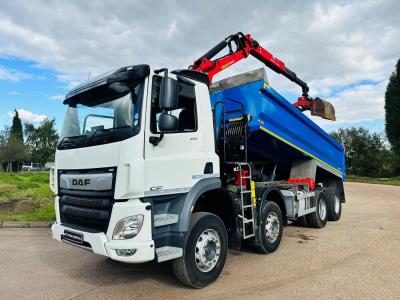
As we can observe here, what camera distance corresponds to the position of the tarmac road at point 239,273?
158 inches

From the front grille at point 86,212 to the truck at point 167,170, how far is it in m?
0.01

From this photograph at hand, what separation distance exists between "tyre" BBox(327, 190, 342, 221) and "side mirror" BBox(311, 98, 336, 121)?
1.98 meters

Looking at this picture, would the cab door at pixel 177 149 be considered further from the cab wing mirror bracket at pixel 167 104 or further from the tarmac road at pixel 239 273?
the tarmac road at pixel 239 273

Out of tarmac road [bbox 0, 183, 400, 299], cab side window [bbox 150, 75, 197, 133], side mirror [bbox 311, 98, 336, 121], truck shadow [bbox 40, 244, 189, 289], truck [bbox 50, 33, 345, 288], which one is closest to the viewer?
truck [bbox 50, 33, 345, 288]

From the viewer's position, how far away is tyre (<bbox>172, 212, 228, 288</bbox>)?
13.2 ft

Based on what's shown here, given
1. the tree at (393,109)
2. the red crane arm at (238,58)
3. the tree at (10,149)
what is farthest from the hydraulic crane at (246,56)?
the tree at (10,149)

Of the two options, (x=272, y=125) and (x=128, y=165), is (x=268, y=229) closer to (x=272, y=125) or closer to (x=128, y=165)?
(x=272, y=125)

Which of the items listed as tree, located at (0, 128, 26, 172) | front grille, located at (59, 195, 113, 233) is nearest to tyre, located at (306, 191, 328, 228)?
front grille, located at (59, 195, 113, 233)

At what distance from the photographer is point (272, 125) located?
5926 mm

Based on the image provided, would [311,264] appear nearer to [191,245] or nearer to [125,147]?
[191,245]

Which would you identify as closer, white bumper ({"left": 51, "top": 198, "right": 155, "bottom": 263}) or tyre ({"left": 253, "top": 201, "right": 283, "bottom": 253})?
white bumper ({"left": 51, "top": 198, "right": 155, "bottom": 263})

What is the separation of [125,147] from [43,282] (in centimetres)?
231

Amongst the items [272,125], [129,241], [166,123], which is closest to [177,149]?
[166,123]

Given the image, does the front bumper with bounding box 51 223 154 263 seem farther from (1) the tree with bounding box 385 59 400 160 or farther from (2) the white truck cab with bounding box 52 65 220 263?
(1) the tree with bounding box 385 59 400 160
